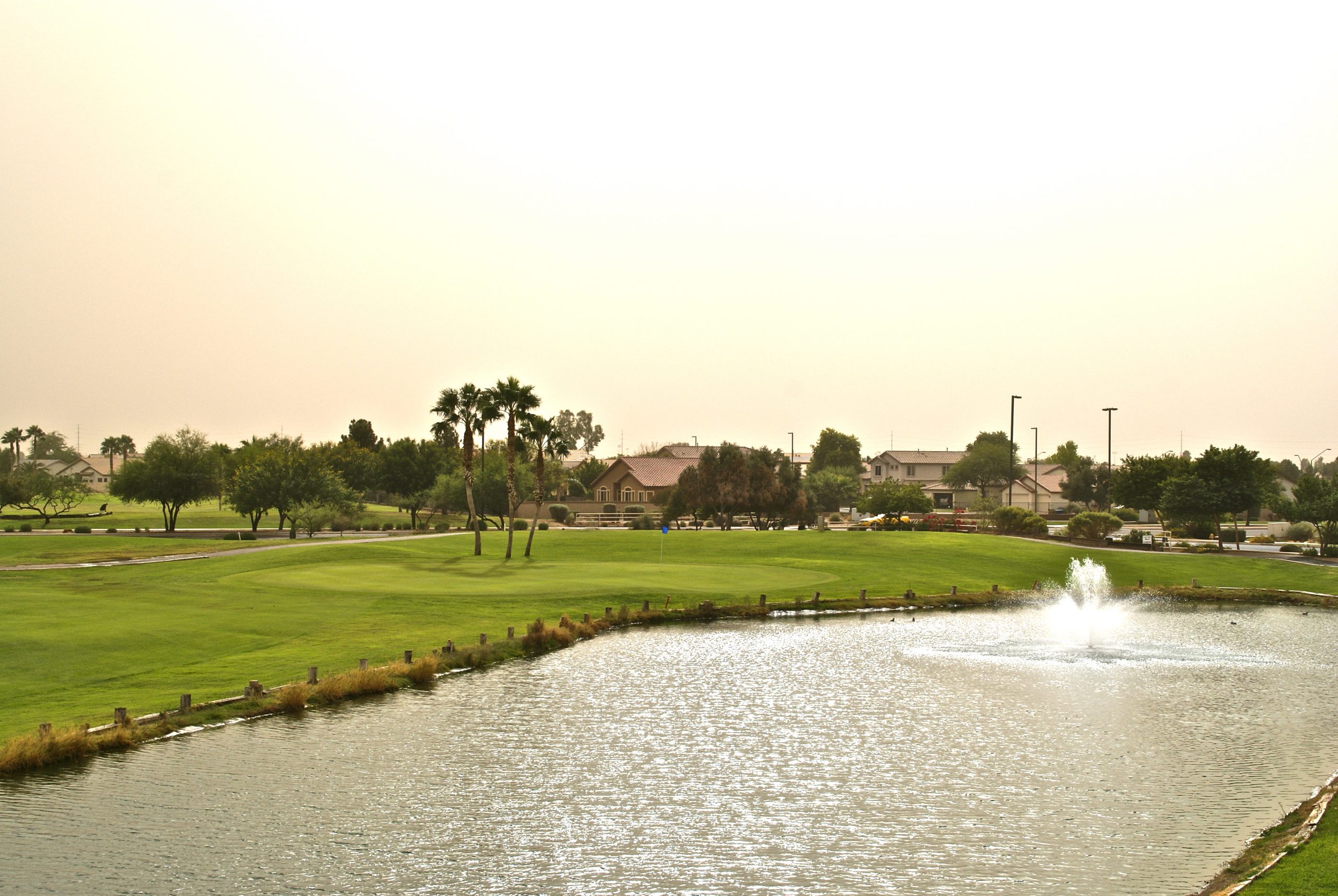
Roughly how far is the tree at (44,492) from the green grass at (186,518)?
1.78m

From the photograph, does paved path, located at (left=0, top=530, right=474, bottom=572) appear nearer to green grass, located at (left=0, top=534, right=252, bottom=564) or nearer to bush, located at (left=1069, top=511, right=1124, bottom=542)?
green grass, located at (left=0, top=534, right=252, bottom=564)

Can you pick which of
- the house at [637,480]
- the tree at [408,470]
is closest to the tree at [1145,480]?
the house at [637,480]

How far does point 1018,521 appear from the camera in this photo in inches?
3757

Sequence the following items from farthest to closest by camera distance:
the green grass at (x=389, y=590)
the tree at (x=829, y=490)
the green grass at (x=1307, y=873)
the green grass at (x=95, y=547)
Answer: the tree at (x=829, y=490) → the green grass at (x=95, y=547) → the green grass at (x=389, y=590) → the green grass at (x=1307, y=873)

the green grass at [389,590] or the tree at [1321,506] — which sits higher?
the tree at [1321,506]

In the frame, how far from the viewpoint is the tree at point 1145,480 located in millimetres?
96188

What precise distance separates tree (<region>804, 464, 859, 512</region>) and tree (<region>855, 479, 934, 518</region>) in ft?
46.2

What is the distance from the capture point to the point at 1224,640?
4659 cm

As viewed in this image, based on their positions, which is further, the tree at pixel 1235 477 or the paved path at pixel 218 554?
the tree at pixel 1235 477

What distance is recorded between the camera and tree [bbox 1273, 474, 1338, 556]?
7569cm

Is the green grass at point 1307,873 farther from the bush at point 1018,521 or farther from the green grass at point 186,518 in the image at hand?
the green grass at point 186,518

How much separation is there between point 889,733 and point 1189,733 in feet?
26.8

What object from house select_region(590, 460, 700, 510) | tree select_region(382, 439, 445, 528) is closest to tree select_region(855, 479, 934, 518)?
house select_region(590, 460, 700, 510)

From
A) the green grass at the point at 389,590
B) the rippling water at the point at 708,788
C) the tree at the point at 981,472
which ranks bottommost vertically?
the rippling water at the point at 708,788
